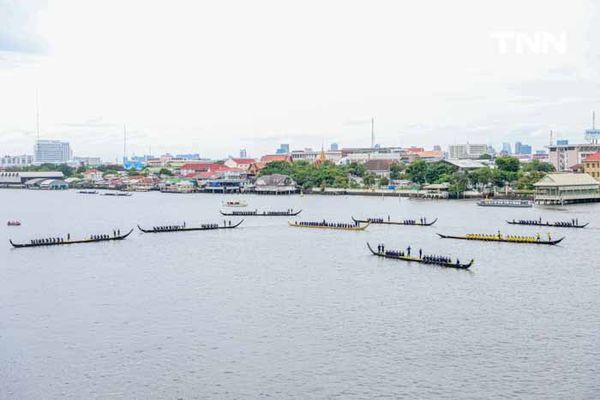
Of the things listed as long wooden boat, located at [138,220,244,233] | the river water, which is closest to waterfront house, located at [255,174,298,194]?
long wooden boat, located at [138,220,244,233]

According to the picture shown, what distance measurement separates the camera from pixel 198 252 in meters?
46.0

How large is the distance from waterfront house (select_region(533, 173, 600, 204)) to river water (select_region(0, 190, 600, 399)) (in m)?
32.5

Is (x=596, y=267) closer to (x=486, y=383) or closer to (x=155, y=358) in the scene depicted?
(x=486, y=383)

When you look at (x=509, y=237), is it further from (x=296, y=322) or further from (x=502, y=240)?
(x=296, y=322)

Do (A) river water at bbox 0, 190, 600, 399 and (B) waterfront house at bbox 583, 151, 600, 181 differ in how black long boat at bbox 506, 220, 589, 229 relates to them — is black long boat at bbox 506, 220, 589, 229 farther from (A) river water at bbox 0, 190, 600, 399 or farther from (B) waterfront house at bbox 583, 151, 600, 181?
(B) waterfront house at bbox 583, 151, 600, 181

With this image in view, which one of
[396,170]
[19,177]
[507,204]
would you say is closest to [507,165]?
[396,170]

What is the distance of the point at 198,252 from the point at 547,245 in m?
21.0

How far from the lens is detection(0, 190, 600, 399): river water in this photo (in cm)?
2173

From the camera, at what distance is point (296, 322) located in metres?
27.7

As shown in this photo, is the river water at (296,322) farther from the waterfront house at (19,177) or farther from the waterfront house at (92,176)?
the waterfront house at (19,177)

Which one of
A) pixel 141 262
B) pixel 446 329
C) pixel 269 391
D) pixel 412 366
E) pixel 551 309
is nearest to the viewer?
pixel 269 391

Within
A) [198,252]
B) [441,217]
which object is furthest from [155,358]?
[441,217]

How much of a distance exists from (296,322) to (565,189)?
61006 mm

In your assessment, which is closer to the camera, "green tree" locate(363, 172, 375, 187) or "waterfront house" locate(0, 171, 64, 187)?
"green tree" locate(363, 172, 375, 187)
